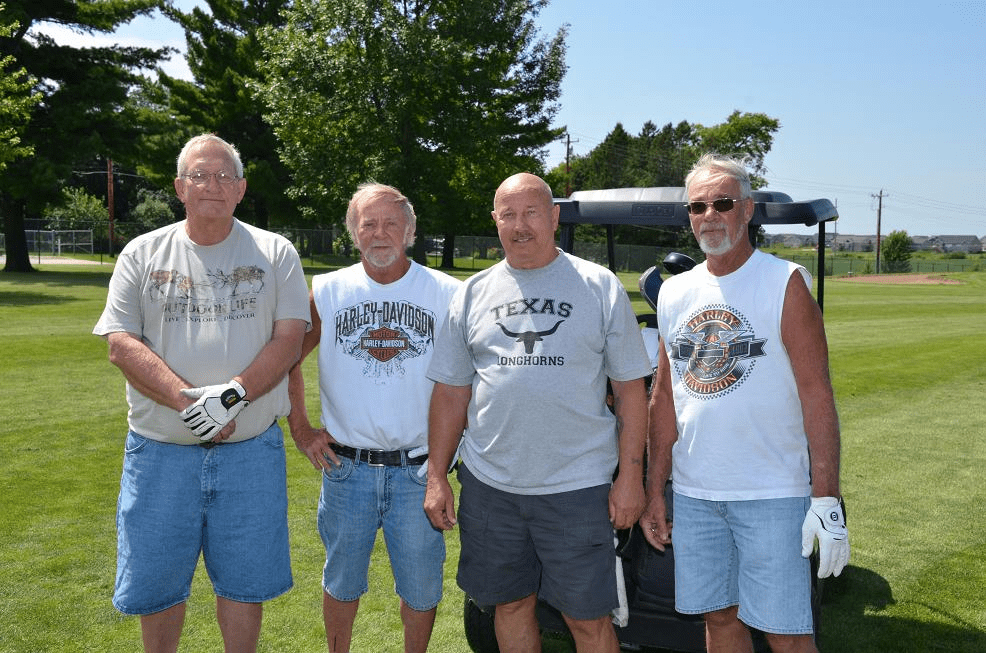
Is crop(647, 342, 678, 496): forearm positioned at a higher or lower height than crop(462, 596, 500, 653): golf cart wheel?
higher

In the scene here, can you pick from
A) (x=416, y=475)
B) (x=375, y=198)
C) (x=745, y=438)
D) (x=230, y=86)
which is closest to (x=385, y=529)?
(x=416, y=475)

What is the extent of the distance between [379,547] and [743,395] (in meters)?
3.00

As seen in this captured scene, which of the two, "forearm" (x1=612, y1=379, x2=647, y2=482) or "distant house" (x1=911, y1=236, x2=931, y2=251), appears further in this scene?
"distant house" (x1=911, y1=236, x2=931, y2=251)

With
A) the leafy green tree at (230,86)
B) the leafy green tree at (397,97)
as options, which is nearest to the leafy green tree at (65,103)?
the leafy green tree at (230,86)

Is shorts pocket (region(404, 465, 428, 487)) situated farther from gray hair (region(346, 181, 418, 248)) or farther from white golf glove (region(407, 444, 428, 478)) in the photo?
gray hair (region(346, 181, 418, 248))

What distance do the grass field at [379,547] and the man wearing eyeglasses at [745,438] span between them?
127 cm

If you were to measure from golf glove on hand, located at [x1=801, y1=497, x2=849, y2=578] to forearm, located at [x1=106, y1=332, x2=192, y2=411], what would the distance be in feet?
6.94

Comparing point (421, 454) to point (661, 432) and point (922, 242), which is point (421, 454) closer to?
point (661, 432)

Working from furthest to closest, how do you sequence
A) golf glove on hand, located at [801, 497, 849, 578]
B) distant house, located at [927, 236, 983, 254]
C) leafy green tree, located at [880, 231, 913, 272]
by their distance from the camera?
distant house, located at [927, 236, 983, 254] < leafy green tree, located at [880, 231, 913, 272] < golf glove on hand, located at [801, 497, 849, 578]

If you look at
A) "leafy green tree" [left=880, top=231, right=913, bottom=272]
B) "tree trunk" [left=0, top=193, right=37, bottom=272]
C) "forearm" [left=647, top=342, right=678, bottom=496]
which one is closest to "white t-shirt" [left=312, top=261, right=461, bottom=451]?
"forearm" [left=647, top=342, right=678, bottom=496]

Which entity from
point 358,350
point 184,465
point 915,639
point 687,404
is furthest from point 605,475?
point 915,639

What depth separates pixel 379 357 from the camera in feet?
10.7

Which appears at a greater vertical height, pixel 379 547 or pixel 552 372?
pixel 552 372

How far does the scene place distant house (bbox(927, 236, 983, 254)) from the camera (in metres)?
147
